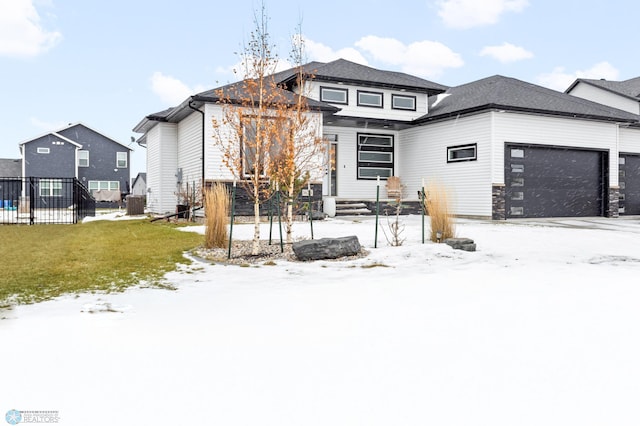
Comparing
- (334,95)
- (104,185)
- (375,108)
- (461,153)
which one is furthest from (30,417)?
(104,185)

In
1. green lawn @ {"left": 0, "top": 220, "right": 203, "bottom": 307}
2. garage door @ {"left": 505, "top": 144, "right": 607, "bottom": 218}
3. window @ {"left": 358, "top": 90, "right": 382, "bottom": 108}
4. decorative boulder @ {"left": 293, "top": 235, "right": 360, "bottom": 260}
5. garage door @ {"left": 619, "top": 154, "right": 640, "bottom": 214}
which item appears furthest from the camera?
garage door @ {"left": 619, "top": 154, "right": 640, "bottom": 214}

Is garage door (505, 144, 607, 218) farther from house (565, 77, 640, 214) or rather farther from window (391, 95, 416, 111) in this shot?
window (391, 95, 416, 111)

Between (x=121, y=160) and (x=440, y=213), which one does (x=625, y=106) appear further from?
(x=121, y=160)

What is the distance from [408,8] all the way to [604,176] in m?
9.87

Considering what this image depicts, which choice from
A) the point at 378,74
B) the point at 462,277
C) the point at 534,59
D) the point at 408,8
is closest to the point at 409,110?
the point at 378,74

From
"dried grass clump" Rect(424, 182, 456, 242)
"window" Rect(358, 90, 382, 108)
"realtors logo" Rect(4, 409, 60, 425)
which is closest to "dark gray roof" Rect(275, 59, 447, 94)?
"window" Rect(358, 90, 382, 108)

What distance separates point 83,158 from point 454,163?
30046mm

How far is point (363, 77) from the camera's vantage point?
62.2ft

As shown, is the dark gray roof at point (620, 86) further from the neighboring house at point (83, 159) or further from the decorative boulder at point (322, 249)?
the neighboring house at point (83, 159)

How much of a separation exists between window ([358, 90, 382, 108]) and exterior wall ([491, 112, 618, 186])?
4.75m

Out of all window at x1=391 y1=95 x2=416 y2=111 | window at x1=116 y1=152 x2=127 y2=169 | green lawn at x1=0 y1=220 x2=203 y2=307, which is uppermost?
window at x1=391 y1=95 x2=416 y2=111

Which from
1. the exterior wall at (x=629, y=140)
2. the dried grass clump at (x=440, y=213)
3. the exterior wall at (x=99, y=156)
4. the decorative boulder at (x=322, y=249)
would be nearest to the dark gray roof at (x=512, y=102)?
the exterior wall at (x=629, y=140)

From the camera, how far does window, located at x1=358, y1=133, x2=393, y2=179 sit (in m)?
19.6

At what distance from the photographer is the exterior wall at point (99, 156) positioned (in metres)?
37.3
